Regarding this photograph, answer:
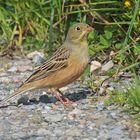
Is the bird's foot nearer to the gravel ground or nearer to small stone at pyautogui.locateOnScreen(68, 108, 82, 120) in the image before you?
the gravel ground

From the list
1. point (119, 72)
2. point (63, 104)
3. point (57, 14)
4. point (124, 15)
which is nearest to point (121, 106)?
point (63, 104)

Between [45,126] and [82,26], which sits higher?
[82,26]

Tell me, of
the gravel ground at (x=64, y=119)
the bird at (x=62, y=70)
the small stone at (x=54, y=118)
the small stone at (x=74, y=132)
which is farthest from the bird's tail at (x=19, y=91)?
the small stone at (x=74, y=132)

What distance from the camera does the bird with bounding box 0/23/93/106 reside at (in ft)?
28.5

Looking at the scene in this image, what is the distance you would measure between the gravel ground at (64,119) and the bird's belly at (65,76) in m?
0.28

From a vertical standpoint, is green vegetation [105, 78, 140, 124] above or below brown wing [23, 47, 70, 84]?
below

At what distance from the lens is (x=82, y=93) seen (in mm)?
9344

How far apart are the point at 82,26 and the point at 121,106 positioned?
120cm

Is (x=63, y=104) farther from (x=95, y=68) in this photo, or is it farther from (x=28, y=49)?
(x=28, y=49)

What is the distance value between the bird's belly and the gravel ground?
0.91ft

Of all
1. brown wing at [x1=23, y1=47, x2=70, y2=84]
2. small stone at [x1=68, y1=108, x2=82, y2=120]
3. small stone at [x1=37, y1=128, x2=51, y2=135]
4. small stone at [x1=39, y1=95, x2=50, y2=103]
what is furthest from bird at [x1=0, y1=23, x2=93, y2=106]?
small stone at [x1=37, y1=128, x2=51, y2=135]

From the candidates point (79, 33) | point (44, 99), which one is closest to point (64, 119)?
point (44, 99)

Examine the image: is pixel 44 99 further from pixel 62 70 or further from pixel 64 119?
pixel 64 119

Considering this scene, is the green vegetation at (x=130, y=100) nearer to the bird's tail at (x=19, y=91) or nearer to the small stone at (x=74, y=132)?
the small stone at (x=74, y=132)
